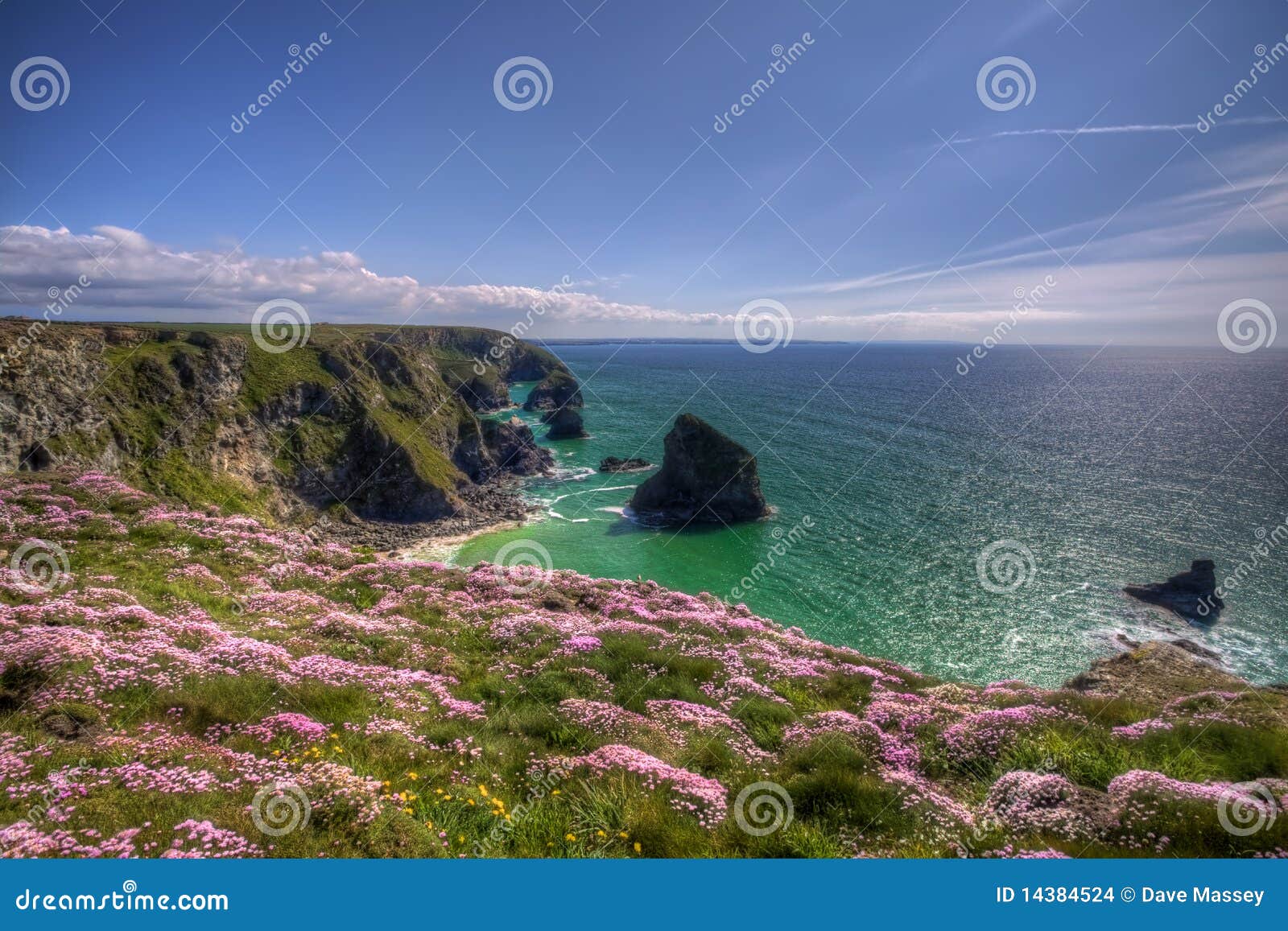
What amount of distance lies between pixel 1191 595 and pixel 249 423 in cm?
9699

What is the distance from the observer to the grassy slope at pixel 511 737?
7.12 meters

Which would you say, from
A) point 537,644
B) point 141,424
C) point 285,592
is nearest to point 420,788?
point 537,644

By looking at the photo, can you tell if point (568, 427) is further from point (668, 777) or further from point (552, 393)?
point (668, 777)

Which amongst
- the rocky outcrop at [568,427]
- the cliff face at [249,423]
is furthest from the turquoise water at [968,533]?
the cliff face at [249,423]

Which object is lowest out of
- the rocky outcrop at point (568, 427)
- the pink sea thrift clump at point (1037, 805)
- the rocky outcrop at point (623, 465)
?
the pink sea thrift clump at point (1037, 805)

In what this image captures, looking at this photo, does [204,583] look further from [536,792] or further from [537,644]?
[536,792]

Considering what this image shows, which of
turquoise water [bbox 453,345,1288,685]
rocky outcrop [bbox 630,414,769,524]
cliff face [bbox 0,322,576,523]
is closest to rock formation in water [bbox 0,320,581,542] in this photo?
cliff face [bbox 0,322,576,523]

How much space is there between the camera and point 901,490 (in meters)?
75.6

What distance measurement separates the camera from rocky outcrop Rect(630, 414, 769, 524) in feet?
231

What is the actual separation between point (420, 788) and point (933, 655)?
141 feet

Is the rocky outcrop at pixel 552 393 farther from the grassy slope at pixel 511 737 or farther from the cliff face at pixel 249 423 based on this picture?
the grassy slope at pixel 511 737

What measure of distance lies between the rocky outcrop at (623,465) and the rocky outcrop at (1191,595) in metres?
68.2

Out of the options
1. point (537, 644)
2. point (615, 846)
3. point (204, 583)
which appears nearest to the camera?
point (615, 846)

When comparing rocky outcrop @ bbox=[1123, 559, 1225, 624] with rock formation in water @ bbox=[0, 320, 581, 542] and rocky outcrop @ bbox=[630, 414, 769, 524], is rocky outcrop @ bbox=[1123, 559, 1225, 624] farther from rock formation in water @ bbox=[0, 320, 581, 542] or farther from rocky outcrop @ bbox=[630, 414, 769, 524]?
rock formation in water @ bbox=[0, 320, 581, 542]
